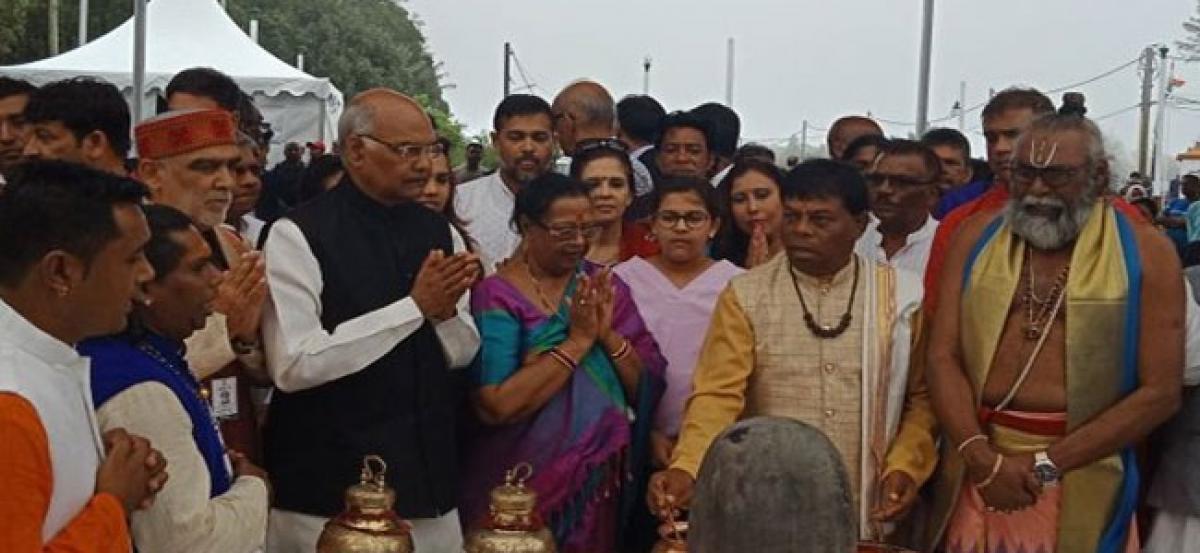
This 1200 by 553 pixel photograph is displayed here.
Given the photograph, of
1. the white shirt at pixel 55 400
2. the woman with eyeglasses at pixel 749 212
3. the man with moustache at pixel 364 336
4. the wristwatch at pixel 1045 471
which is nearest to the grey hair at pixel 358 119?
the man with moustache at pixel 364 336

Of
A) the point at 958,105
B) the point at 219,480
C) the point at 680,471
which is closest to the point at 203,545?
the point at 219,480

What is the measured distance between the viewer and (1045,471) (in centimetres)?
408

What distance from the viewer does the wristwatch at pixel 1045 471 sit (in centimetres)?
407

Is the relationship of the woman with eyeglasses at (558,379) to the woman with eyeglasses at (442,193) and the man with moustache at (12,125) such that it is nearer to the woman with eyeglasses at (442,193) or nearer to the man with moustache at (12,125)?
the woman with eyeglasses at (442,193)

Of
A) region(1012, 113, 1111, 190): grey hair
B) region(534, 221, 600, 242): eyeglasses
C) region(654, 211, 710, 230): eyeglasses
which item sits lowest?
region(534, 221, 600, 242): eyeglasses

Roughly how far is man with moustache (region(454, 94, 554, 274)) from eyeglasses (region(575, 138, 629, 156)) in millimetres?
173

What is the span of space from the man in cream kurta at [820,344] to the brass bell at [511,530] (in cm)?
65

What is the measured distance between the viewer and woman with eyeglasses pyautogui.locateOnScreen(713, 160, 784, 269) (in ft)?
18.2

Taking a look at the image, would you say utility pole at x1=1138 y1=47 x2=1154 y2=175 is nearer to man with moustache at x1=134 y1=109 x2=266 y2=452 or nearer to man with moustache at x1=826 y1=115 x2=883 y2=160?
man with moustache at x1=826 y1=115 x2=883 y2=160

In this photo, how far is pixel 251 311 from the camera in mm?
3686

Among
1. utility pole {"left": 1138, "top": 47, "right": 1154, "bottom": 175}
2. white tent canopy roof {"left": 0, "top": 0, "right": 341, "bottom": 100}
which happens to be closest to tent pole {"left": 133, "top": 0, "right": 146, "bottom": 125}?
white tent canopy roof {"left": 0, "top": 0, "right": 341, "bottom": 100}

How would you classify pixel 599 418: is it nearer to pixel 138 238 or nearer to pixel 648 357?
pixel 648 357

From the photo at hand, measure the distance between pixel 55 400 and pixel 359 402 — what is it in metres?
1.49

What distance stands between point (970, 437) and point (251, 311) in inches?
74.8
